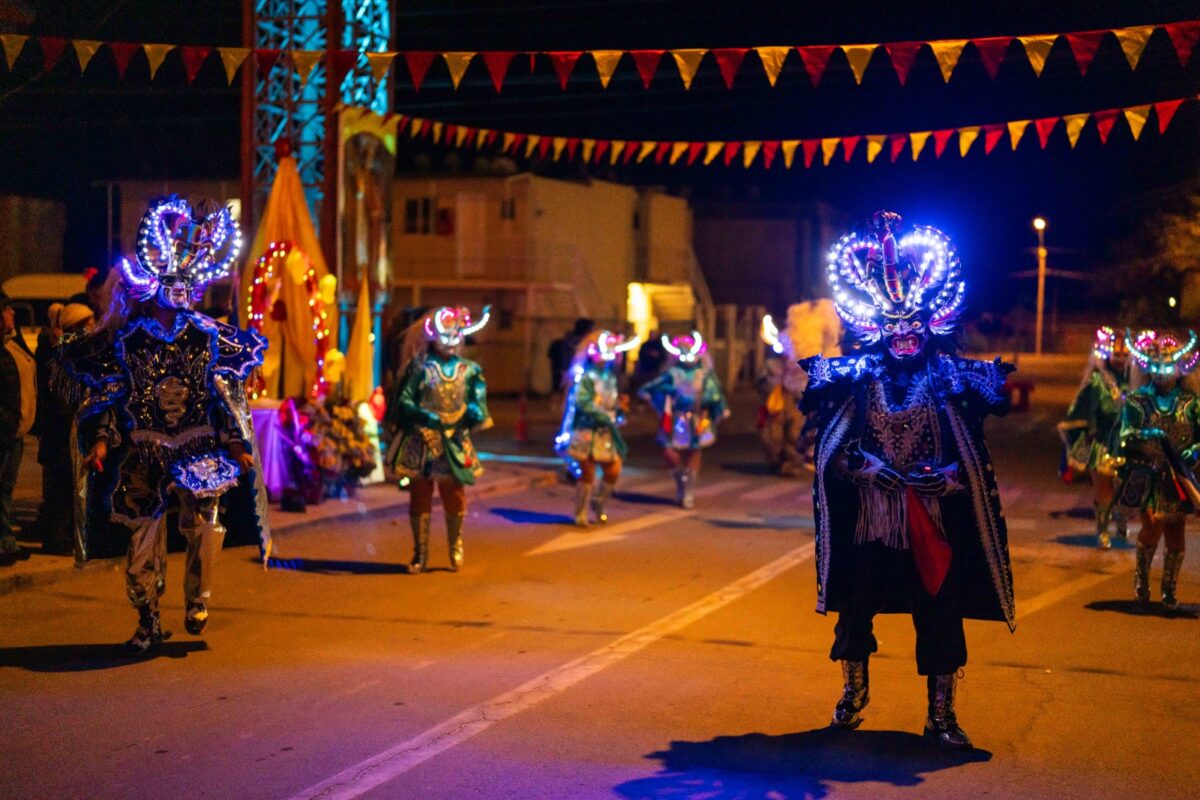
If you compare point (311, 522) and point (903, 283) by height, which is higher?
point (903, 283)

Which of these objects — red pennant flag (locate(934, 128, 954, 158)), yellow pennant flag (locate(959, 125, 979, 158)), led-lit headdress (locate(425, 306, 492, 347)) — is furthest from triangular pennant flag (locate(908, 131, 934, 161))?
led-lit headdress (locate(425, 306, 492, 347))

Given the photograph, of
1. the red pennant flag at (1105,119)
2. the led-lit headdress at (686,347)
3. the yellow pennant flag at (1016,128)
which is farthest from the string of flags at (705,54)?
the led-lit headdress at (686,347)

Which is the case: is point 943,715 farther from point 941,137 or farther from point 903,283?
point 941,137

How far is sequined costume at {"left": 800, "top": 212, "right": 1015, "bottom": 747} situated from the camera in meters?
6.82

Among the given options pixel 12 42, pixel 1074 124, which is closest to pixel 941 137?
pixel 1074 124

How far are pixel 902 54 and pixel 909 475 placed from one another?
7388 mm

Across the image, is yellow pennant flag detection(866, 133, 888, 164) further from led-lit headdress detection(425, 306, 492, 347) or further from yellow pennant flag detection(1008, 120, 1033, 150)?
led-lit headdress detection(425, 306, 492, 347)

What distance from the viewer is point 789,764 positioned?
645 cm

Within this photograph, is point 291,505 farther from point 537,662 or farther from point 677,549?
point 537,662

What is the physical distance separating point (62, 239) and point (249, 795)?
32379 mm

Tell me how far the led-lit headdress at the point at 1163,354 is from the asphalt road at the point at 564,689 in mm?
1742

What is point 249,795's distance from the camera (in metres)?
5.87

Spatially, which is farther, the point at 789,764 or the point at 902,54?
the point at 902,54

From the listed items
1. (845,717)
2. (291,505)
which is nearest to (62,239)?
(291,505)
